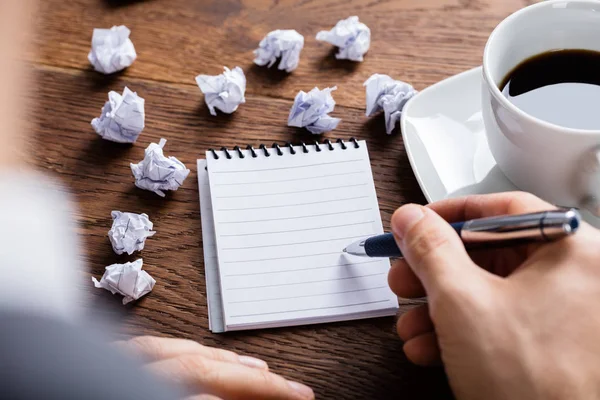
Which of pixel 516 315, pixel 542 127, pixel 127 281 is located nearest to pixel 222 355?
pixel 127 281

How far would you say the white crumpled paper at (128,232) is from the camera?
2.60 ft

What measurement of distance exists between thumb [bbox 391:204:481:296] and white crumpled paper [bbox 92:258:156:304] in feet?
0.89

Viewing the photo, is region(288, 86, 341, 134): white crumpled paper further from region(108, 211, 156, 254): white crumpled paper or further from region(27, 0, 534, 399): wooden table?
region(108, 211, 156, 254): white crumpled paper

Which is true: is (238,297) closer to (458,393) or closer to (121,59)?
(458,393)

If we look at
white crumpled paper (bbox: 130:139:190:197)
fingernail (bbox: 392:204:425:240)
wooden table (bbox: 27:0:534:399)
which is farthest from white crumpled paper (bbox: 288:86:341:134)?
fingernail (bbox: 392:204:425:240)

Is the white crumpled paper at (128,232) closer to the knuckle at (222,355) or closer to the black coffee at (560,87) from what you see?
the knuckle at (222,355)

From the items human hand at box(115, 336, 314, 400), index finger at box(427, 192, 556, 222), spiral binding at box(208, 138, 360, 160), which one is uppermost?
index finger at box(427, 192, 556, 222)

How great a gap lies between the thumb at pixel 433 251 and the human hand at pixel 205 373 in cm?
16

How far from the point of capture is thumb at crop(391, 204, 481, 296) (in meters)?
0.60

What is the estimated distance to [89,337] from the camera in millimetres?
375

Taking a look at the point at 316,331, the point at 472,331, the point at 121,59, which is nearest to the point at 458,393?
the point at 472,331

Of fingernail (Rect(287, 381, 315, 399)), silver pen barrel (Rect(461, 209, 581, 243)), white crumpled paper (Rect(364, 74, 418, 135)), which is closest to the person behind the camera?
silver pen barrel (Rect(461, 209, 581, 243))

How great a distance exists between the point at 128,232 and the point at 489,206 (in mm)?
371

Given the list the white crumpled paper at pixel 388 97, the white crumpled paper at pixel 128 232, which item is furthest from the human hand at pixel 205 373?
the white crumpled paper at pixel 388 97
